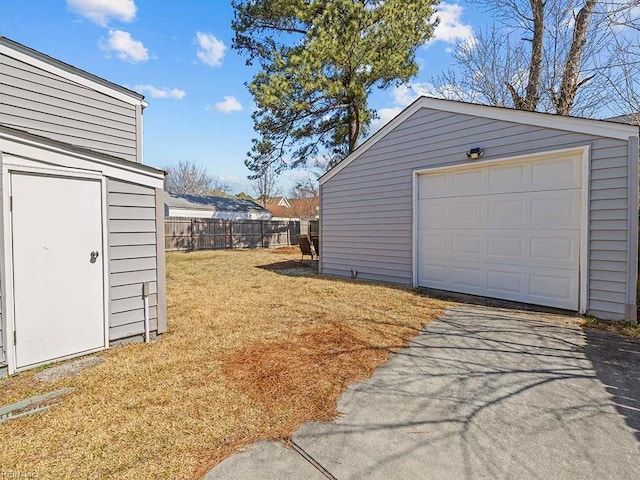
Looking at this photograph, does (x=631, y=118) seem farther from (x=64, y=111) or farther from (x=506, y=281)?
(x=64, y=111)

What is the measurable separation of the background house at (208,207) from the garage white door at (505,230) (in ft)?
53.4

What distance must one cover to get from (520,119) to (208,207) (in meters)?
19.1

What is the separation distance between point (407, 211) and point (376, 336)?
143 inches

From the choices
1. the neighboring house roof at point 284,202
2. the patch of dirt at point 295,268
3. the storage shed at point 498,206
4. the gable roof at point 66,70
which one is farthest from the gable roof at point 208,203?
the neighboring house roof at point 284,202

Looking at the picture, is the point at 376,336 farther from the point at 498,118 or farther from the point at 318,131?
the point at 318,131

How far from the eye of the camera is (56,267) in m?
3.18

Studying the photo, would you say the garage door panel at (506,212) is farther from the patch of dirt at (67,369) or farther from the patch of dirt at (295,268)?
the patch of dirt at (67,369)

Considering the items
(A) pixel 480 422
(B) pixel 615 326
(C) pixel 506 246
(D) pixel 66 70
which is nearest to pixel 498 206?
(C) pixel 506 246

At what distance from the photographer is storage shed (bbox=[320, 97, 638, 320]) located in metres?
4.41

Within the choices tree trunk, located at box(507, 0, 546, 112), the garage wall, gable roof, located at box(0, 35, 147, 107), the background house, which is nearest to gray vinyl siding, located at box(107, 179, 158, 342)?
the garage wall

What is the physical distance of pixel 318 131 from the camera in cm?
1412

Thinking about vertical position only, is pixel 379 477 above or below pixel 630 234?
below

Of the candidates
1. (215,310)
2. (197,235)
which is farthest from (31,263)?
(197,235)

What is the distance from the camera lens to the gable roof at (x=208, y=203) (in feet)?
64.9
